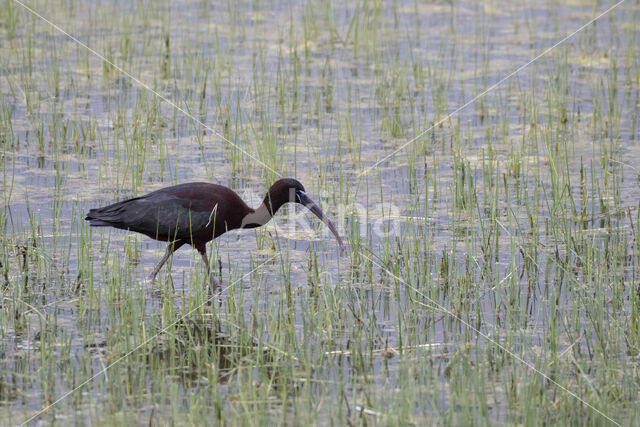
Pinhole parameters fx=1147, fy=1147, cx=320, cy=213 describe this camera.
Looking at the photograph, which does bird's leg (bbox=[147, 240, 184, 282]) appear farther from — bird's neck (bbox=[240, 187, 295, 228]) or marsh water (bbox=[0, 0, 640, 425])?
bird's neck (bbox=[240, 187, 295, 228])

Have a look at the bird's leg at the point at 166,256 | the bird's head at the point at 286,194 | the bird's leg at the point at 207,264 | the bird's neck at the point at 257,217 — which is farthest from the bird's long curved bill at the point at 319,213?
the bird's leg at the point at 166,256

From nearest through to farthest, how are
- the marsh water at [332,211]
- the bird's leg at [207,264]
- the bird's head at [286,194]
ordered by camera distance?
the marsh water at [332,211], the bird's leg at [207,264], the bird's head at [286,194]

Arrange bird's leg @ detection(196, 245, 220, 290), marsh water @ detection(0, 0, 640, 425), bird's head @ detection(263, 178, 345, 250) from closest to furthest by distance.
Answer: marsh water @ detection(0, 0, 640, 425) < bird's leg @ detection(196, 245, 220, 290) < bird's head @ detection(263, 178, 345, 250)

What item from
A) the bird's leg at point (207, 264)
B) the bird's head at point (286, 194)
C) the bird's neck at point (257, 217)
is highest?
the bird's head at point (286, 194)

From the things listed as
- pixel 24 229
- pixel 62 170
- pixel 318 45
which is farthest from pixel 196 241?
pixel 318 45

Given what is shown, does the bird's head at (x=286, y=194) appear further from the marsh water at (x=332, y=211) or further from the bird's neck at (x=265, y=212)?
the marsh water at (x=332, y=211)

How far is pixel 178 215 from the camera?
21.4 ft

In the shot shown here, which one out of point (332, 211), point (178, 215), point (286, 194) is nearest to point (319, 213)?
point (286, 194)

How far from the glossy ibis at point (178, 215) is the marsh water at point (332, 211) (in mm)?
180

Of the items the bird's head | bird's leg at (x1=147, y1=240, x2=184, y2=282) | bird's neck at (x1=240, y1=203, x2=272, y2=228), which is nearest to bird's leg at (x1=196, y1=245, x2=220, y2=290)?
bird's leg at (x1=147, y1=240, x2=184, y2=282)

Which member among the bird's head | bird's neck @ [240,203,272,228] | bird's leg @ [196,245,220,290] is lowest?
bird's leg @ [196,245,220,290]

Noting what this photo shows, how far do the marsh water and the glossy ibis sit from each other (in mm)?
180

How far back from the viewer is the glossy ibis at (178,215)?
258 inches

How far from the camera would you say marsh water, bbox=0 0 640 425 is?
5023 millimetres
